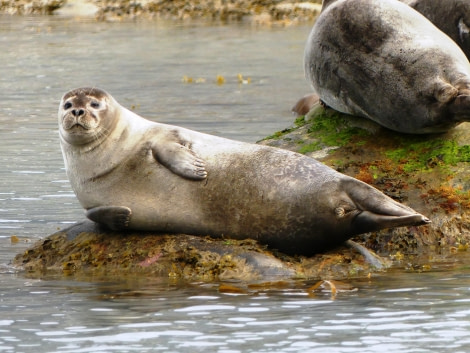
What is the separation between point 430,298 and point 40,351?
233 centimetres

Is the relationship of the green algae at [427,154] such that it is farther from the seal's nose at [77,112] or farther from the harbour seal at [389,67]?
the seal's nose at [77,112]

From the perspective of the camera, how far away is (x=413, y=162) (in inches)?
379

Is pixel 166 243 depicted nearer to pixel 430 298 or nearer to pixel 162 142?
pixel 162 142

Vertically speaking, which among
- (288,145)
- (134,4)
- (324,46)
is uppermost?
(324,46)

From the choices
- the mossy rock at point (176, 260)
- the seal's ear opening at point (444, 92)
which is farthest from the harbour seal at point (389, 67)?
the mossy rock at point (176, 260)

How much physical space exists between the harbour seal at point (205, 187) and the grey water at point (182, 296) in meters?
0.51

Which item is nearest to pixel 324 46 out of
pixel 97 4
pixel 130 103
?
pixel 130 103

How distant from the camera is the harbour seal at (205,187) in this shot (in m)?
8.19

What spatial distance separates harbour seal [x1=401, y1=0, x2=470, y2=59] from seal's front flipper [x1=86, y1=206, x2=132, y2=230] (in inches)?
156

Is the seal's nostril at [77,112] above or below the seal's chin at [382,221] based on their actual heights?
above

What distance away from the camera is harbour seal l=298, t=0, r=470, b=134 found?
9586mm

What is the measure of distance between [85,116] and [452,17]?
399 centimetres

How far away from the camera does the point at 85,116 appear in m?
8.50

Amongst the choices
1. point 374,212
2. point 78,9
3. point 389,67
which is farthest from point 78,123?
point 78,9
